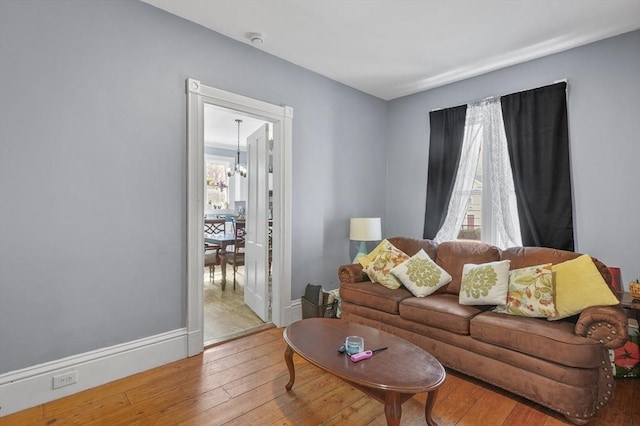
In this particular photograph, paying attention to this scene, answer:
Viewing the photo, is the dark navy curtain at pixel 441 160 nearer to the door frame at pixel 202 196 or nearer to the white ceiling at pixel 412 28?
the white ceiling at pixel 412 28

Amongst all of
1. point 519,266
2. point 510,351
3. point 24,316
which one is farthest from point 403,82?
point 24,316

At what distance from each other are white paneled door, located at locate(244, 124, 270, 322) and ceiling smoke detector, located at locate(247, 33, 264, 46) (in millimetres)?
832

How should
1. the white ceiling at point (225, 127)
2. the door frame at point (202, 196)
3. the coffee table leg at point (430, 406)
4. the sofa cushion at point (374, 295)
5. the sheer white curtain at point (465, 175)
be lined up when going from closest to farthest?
the coffee table leg at point (430, 406)
the door frame at point (202, 196)
the sofa cushion at point (374, 295)
the sheer white curtain at point (465, 175)
the white ceiling at point (225, 127)

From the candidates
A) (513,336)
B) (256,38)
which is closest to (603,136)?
(513,336)

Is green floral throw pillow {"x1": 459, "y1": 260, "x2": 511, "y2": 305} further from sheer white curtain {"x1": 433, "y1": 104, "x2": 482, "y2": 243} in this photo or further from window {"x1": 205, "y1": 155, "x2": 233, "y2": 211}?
window {"x1": 205, "y1": 155, "x2": 233, "y2": 211}

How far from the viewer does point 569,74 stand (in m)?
3.08

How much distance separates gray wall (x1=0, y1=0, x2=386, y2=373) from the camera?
201cm

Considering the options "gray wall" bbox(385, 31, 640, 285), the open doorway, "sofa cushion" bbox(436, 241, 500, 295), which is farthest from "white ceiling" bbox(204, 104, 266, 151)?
"gray wall" bbox(385, 31, 640, 285)

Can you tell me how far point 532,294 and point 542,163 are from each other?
1.52m

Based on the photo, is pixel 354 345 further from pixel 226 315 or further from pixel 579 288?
pixel 226 315

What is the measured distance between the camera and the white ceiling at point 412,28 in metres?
2.45

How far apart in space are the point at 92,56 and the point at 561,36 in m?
3.85

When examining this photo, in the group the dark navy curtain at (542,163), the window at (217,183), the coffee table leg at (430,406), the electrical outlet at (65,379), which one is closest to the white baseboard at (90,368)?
the electrical outlet at (65,379)

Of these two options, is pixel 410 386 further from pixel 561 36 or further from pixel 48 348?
pixel 561 36
